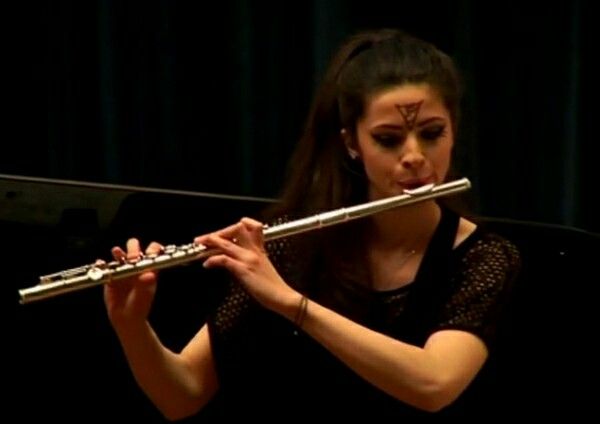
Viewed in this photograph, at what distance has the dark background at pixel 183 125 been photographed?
5.92 feet

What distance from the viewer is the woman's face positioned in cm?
146

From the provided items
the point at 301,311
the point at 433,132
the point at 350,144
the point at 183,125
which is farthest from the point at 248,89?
the point at 301,311

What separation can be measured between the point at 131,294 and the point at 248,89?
0.86m

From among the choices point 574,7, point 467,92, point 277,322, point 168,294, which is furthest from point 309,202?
point 574,7

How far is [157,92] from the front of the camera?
2.31m

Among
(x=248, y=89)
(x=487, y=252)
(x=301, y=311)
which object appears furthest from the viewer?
(x=248, y=89)

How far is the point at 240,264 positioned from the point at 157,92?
99 cm

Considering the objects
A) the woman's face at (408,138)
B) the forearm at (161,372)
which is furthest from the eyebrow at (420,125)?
the forearm at (161,372)

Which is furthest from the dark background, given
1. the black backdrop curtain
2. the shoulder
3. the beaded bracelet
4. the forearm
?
the beaded bracelet

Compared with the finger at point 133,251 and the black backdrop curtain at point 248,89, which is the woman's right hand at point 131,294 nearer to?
the finger at point 133,251

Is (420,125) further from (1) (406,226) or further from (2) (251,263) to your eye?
(2) (251,263)

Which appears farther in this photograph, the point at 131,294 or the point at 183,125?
the point at 183,125

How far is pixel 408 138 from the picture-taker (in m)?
1.46

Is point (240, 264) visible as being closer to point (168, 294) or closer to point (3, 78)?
point (168, 294)
